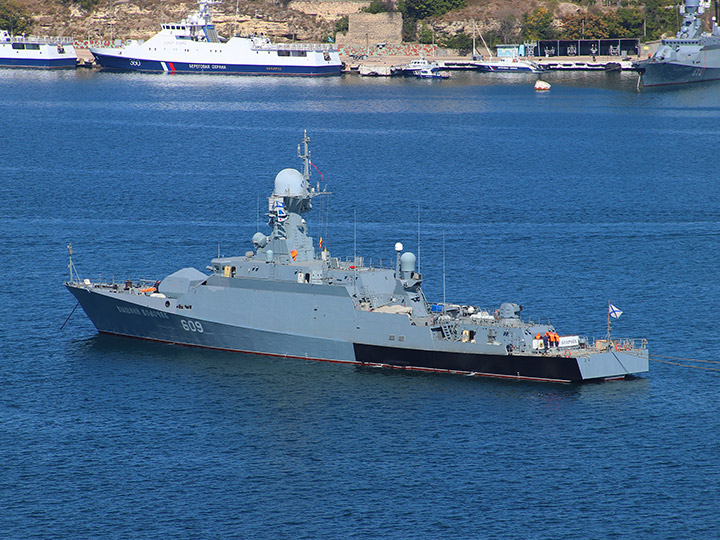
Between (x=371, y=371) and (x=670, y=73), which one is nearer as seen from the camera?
(x=371, y=371)

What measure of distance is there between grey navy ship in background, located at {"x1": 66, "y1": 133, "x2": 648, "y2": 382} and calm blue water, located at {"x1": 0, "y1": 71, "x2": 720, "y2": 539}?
3.69 ft

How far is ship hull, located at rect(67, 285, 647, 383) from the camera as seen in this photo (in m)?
53.8

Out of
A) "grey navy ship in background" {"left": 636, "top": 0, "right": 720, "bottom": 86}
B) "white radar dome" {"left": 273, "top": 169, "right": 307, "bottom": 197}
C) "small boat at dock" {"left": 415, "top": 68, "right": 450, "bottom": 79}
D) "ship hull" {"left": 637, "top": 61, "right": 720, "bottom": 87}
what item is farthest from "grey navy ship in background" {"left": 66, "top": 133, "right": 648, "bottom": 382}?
"small boat at dock" {"left": 415, "top": 68, "right": 450, "bottom": 79}

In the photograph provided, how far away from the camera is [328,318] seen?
57.1m

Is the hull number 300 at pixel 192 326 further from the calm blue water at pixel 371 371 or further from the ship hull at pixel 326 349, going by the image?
the calm blue water at pixel 371 371

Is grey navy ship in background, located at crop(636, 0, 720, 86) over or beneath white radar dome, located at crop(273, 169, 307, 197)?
over

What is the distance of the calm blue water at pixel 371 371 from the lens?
4256cm

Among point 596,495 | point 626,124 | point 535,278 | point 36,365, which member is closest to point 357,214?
point 535,278

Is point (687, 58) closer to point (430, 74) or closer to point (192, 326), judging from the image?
point (430, 74)

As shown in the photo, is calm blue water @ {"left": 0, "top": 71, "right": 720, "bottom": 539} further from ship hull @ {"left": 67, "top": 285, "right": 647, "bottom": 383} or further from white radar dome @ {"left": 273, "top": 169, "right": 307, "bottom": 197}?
white radar dome @ {"left": 273, "top": 169, "right": 307, "bottom": 197}

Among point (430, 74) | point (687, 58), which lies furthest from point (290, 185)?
→ point (687, 58)

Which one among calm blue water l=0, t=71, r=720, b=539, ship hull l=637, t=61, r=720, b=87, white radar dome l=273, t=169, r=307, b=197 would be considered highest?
ship hull l=637, t=61, r=720, b=87

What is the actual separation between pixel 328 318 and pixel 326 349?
1626mm

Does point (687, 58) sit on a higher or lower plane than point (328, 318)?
higher
